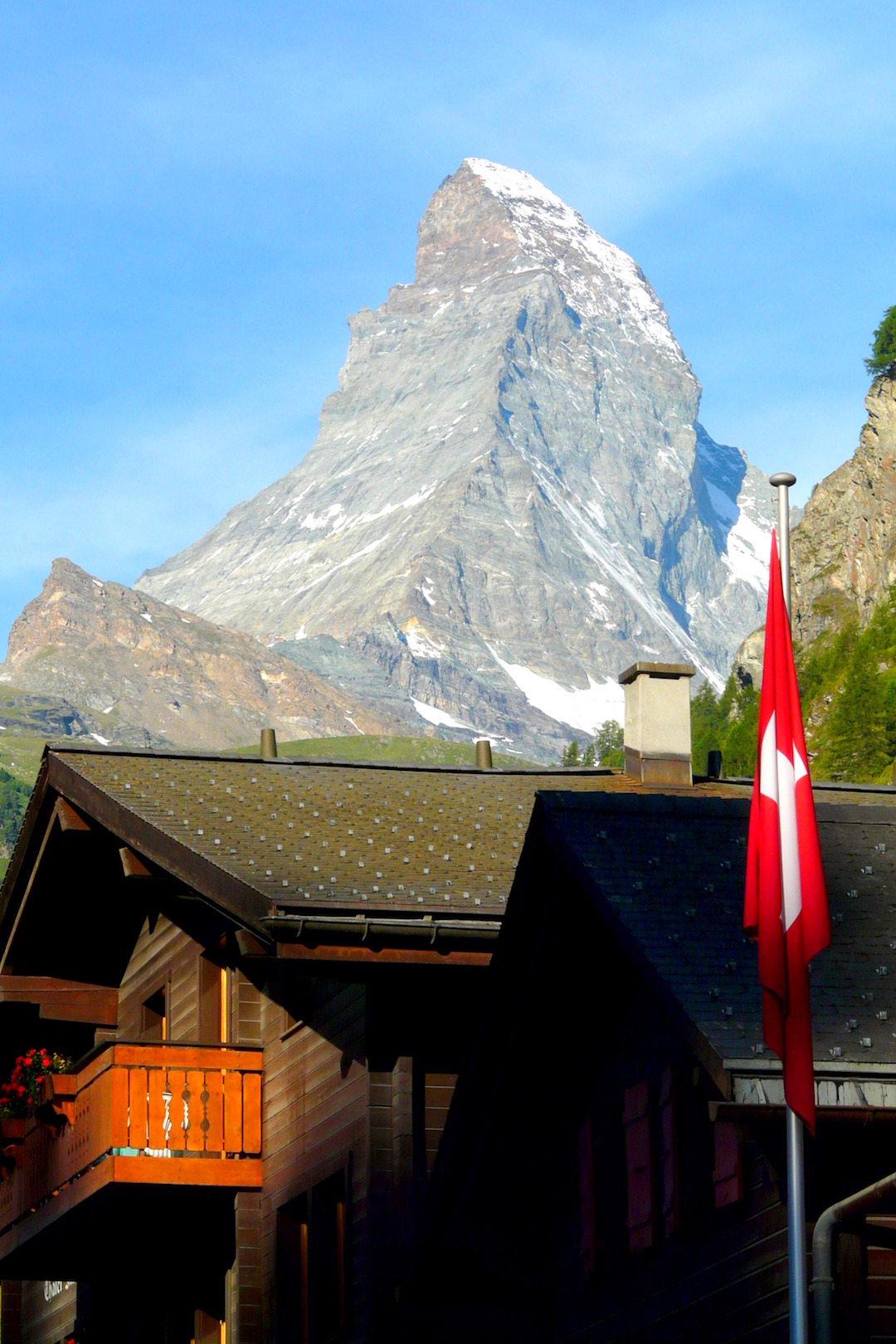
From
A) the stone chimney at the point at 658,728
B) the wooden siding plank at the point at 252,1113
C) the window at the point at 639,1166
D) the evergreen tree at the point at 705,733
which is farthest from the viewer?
the evergreen tree at the point at 705,733

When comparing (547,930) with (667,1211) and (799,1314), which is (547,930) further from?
(799,1314)

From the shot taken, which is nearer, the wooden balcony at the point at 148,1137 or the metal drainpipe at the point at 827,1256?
the metal drainpipe at the point at 827,1256

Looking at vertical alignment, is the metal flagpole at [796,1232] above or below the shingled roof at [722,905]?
below

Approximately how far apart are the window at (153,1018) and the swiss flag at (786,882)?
15671mm

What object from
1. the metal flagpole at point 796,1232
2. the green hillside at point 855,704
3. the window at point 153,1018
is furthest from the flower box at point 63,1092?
the green hillside at point 855,704

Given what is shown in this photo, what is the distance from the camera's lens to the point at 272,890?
60.1ft

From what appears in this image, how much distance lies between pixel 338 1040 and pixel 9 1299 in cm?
1341

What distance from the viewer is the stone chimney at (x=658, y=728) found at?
82.7 feet

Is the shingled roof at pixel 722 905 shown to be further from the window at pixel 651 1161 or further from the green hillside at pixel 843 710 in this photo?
the green hillside at pixel 843 710

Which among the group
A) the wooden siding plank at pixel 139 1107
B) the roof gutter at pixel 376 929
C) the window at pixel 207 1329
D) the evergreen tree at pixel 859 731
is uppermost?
the evergreen tree at pixel 859 731

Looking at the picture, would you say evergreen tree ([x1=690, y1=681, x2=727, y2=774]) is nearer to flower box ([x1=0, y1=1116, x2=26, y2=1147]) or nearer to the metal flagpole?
flower box ([x1=0, y1=1116, x2=26, y2=1147])

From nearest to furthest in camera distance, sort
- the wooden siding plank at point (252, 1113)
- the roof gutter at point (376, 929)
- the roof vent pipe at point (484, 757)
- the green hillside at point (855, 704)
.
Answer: the roof gutter at point (376, 929), the wooden siding plank at point (252, 1113), the roof vent pipe at point (484, 757), the green hillside at point (855, 704)

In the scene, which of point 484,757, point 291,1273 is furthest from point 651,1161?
point 484,757

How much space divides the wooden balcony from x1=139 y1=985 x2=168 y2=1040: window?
3.08 meters
